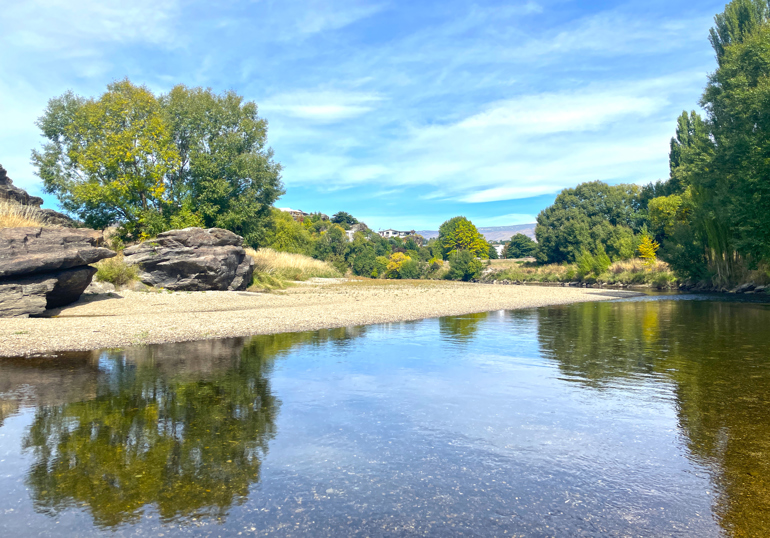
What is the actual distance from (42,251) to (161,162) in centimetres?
1504

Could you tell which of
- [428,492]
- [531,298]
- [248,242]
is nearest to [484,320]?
[531,298]

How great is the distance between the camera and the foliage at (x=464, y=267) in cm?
8862

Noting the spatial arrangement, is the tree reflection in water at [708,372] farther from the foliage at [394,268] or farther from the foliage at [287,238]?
the foliage at [394,268]

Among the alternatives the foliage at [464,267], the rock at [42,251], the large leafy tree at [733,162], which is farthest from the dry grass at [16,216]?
the foliage at [464,267]

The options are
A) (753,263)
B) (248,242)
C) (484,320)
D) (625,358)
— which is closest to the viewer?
(625,358)

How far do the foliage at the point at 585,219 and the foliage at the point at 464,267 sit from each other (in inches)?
538

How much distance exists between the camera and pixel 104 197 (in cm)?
2877

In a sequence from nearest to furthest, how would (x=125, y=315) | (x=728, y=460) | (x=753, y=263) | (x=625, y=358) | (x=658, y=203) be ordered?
(x=728, y=460) < (x=625, y=358) < (x=125, y=315) < (x=753, y=263) < (x=658, y=203)

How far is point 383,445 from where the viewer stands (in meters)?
5.84

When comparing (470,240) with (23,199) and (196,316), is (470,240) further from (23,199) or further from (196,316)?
(196,316)

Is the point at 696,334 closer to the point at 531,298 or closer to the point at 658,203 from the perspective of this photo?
the point at 531,298

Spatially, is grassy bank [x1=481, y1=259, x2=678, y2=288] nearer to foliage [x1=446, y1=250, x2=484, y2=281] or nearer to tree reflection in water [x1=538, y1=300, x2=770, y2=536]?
foliage [x1=446, y1=250, x2=484, y2=281]

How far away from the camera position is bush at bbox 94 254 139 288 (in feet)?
69.5

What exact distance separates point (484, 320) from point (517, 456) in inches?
556
